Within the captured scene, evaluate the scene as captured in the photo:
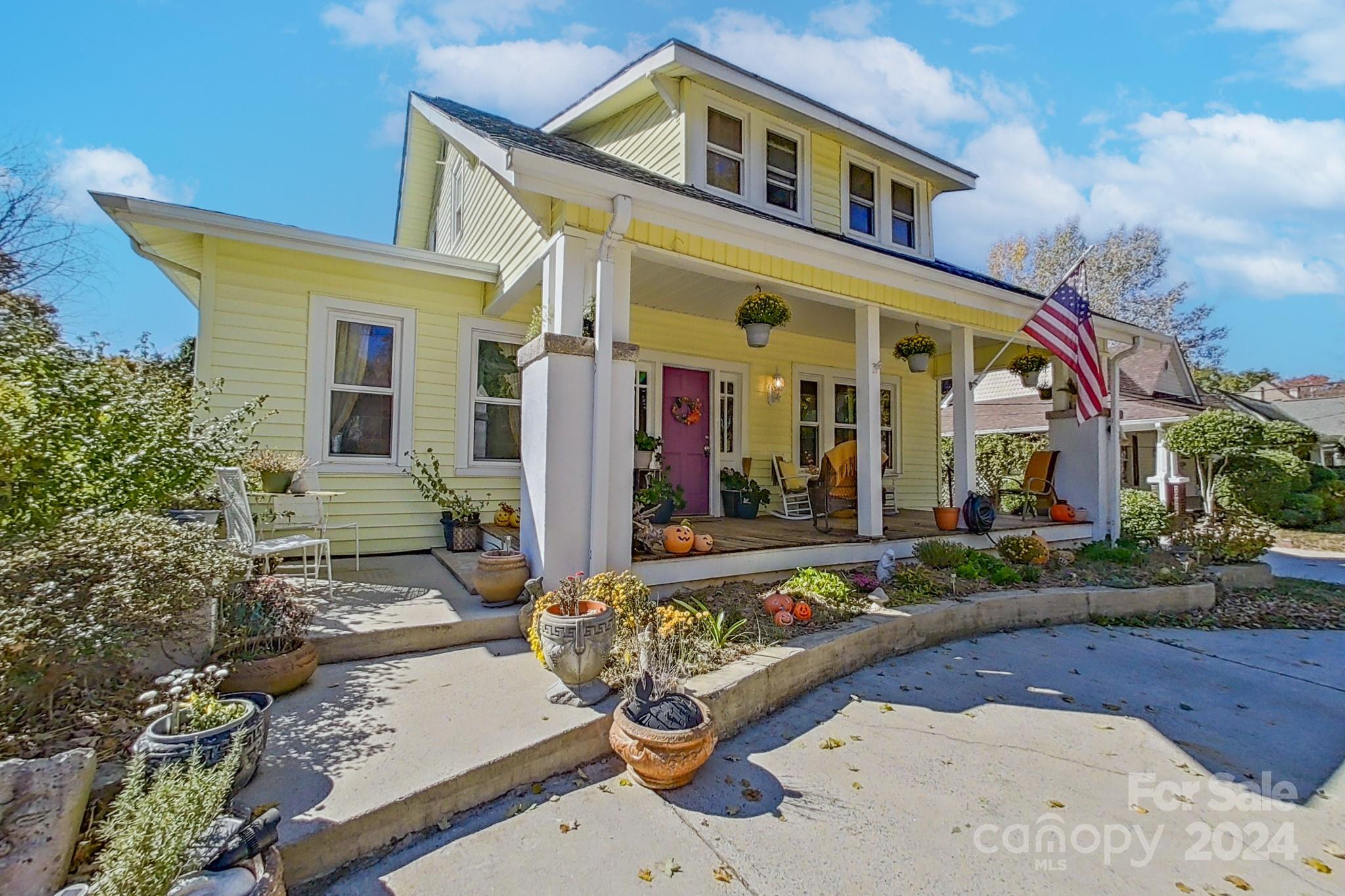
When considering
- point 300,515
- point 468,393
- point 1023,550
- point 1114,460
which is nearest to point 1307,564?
point 1114,460

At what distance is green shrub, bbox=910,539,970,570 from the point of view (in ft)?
18.5

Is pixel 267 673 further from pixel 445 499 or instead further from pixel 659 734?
pixel 445 499

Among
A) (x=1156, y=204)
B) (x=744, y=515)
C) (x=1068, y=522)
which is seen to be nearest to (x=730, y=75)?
→ (x=744, y=515)

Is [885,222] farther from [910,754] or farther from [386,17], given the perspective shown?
[910,754]

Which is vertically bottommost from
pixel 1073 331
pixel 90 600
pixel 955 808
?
pixel 955 808

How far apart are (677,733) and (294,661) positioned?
209cm

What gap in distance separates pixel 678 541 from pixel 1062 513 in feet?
18.8

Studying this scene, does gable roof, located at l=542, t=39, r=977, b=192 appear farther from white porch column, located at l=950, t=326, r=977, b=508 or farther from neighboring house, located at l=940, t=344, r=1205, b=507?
neighboring house, located at l=940, t=344, r=1205, b=507

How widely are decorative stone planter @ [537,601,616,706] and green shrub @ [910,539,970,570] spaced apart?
3.92m

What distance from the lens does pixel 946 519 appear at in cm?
651

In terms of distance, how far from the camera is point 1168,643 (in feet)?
15.8

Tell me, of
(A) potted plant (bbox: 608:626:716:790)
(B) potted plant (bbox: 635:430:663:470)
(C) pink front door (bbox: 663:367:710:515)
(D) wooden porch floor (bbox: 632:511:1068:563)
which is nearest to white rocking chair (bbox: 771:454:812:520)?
(D) wooden porch floor (bbox: 632:511:1068:563)

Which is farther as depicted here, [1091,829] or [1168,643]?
[1168,643]

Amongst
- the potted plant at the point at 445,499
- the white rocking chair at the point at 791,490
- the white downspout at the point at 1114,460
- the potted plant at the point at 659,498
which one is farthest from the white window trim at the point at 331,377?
the white downspout at the point at 1114,460
